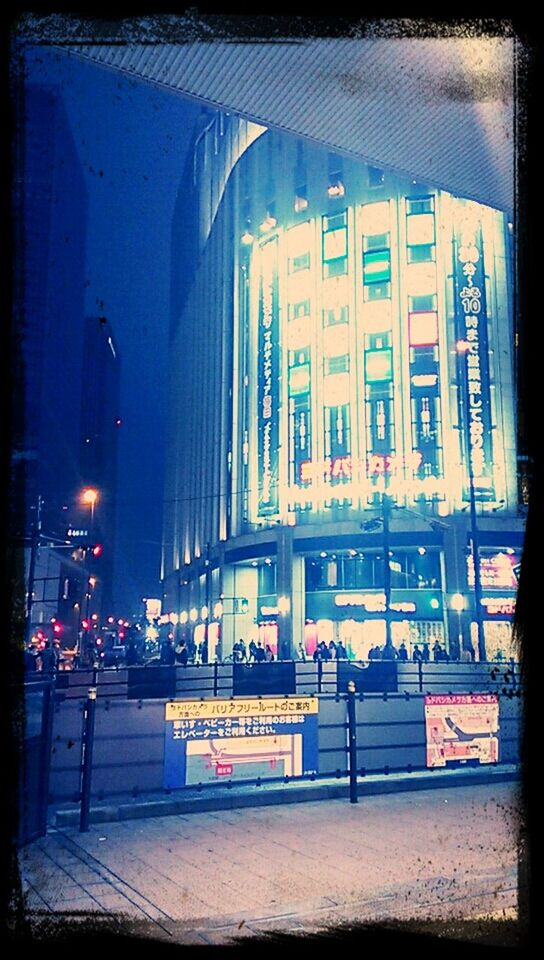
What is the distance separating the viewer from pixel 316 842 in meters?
8.26

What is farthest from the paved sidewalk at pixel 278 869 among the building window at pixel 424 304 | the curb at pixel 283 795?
the building window at pixel 424 304

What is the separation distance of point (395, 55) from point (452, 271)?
3683 centimetres

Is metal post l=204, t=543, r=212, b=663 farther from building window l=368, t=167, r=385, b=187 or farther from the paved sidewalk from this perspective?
the paved sidewalk

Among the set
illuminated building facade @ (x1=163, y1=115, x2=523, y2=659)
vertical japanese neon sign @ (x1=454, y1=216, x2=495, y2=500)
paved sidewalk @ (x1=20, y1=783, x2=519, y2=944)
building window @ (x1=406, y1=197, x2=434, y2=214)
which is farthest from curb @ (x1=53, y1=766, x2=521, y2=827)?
building window @ (x1=406, y1=197, x2=434, y2=214)

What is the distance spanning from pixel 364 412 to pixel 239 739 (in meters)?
32.8

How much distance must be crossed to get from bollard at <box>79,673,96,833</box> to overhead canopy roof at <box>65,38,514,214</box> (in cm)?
774

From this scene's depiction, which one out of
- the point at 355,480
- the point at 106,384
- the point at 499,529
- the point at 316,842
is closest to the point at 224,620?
the point at 355,480

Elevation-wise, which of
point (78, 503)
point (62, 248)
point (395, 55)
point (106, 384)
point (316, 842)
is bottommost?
point (316, 842)

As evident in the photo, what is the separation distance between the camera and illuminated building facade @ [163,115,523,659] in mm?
38250

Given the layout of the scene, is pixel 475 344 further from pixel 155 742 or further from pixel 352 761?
pixel 155 742

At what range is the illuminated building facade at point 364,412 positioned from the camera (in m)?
38.2

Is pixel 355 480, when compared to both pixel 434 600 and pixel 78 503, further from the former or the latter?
pixel 78 503

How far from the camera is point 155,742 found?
10328 mm

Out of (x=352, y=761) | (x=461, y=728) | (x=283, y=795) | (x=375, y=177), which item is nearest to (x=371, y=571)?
(x=375, y=177)
